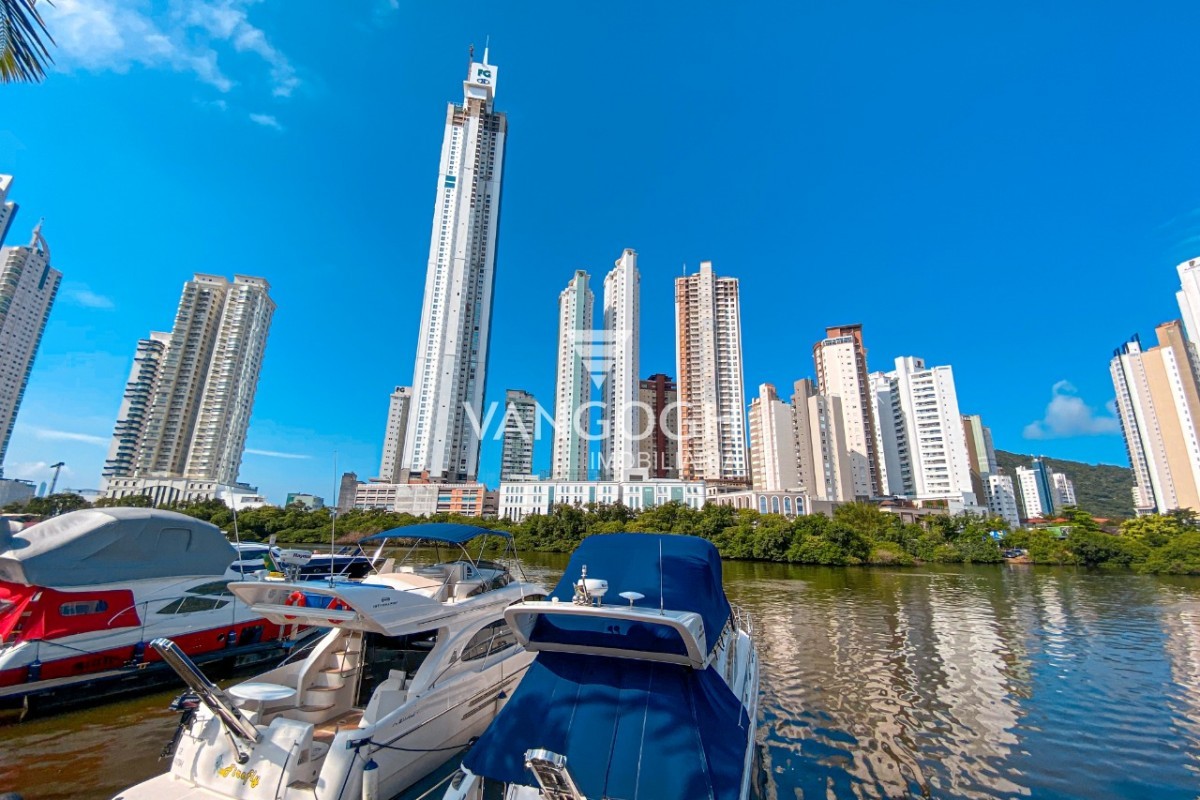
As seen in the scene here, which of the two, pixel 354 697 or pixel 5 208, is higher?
pixel 5 208

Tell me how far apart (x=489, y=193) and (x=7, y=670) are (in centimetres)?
10708

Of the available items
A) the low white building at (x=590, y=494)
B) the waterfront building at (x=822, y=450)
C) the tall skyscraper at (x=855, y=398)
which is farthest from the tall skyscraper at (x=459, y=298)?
the tall skyscraper at (x=855, y=398)

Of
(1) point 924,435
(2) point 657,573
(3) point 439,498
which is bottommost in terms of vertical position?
(2) point 657,573

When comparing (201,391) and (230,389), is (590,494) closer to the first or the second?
(230,389)

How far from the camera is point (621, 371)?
97.4 m

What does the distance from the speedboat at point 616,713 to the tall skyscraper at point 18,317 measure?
127730 mm

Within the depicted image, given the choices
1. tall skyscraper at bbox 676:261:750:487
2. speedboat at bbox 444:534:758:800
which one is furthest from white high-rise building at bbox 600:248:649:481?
speedboat at bbox 444:534:758:800

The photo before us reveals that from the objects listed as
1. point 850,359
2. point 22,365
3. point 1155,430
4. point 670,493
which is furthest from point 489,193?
point 1155,430

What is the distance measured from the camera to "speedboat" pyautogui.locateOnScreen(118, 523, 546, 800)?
4.80 meters

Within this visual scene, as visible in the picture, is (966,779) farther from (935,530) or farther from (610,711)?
(935,530)

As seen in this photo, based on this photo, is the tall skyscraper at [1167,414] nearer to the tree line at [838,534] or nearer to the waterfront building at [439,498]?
the tree line at [838,534]

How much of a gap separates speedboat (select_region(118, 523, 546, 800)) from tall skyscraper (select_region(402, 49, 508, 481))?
8882 centimetres

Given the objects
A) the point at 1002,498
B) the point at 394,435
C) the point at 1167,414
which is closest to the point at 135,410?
the point at 394,435

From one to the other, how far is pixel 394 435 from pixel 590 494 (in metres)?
63.2
